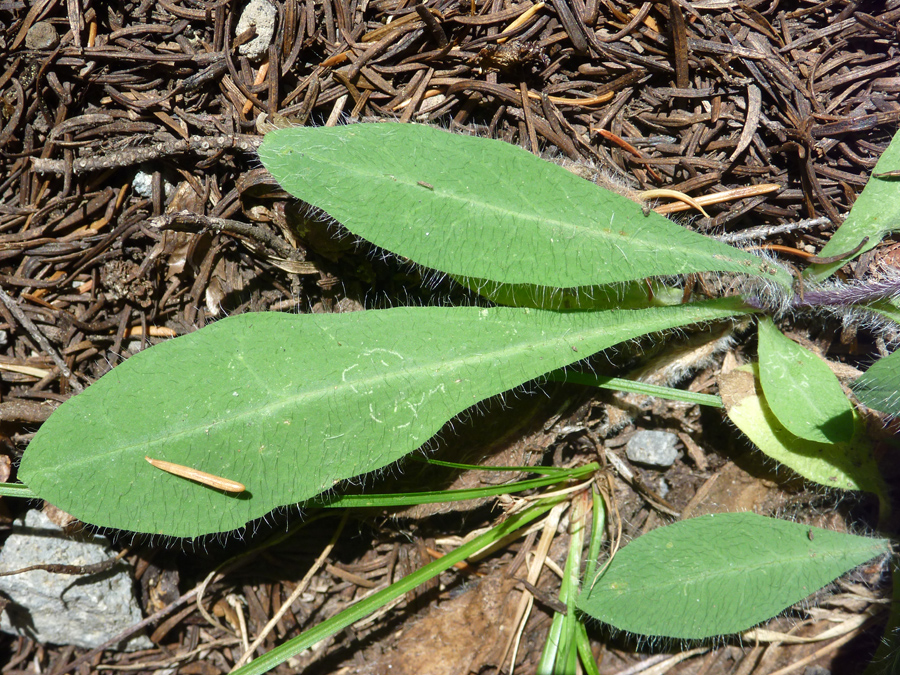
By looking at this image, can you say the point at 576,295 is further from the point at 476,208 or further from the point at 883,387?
the point at 883,387

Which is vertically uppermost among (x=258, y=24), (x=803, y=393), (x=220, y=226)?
(x=258, y=24)

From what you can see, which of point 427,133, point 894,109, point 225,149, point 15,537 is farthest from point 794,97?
point 15,537

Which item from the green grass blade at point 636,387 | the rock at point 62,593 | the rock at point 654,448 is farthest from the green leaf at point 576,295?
the rock at point 62,593

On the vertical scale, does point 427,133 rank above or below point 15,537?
above

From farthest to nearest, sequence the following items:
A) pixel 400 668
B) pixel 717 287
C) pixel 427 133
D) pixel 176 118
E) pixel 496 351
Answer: pixel 400 668
pixel 717 287
pixel 176 118
pixel 496 351
pixel 427 133

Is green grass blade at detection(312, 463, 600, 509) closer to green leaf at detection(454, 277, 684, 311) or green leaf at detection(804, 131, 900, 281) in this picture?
green leaf at detection(454, 277, 684, 311)

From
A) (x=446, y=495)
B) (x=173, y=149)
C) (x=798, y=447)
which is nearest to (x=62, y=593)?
(x=446, y=495)

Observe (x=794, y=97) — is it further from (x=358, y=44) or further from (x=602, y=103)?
(x=358, y=44)

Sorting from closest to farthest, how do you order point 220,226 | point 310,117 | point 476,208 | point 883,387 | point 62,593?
1. point 883,387
2. point 476,208
3. point 220,226
4. point 310,117
5. point 62,593
